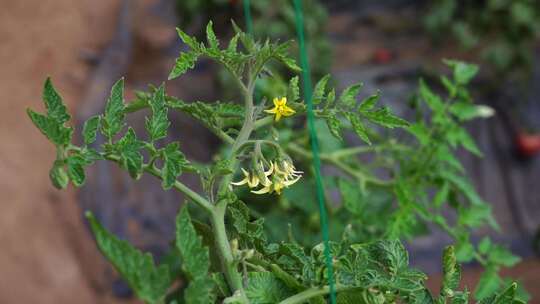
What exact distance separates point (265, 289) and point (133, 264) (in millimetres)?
211

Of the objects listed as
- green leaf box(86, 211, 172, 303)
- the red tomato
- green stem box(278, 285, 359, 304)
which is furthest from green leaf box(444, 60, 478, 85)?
the red tomato

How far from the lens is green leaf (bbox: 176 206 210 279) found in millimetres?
772

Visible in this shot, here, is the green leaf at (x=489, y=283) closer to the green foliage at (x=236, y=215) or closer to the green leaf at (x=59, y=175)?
the green foliage at (x=236, y=215)

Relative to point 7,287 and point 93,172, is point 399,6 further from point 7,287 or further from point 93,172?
point 7,287

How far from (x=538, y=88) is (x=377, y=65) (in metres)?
0.81

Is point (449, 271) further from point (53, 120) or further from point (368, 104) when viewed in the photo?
point (53, 120)

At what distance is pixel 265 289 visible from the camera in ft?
2.97

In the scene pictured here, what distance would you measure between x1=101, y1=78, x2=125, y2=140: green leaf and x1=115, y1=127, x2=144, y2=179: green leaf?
0.06 feet

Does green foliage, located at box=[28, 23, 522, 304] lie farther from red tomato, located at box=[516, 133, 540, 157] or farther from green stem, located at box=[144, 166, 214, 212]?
red tomato, located at box=[516, 133, 540, 157]

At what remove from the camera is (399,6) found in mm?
4875

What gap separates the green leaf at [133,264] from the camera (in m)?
0.73

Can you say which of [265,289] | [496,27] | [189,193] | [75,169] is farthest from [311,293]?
[496,27]

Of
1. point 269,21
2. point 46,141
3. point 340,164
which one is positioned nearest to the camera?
point 340,164

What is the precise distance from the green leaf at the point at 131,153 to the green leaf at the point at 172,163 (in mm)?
26
